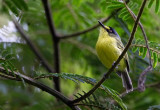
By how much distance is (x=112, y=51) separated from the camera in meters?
3.54

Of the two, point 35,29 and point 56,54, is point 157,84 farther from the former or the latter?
point 35,29

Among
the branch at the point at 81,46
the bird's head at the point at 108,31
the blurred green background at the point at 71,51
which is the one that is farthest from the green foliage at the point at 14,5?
the branch at the point at 81,46

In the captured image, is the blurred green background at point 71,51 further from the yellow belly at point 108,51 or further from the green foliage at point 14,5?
the green foliage at point 14,5

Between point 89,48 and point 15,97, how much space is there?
5.31 ft

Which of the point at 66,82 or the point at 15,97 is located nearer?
the point at 15,97

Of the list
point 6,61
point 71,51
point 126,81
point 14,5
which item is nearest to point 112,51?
point 126,81

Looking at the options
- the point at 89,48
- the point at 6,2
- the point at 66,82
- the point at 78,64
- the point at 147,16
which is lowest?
the point at 66,82

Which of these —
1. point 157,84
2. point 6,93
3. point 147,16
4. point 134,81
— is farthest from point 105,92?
point 6,93

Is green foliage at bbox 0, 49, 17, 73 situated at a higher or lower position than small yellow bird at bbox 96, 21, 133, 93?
higher

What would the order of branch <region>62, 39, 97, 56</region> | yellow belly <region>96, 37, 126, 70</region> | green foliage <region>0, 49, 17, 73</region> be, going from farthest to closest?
branch <region>62, 39, 97, 56</region> → yellow belly <region>96, 37, 126, 70</region> → green foliage <region>0, 49, 17, 73</region>

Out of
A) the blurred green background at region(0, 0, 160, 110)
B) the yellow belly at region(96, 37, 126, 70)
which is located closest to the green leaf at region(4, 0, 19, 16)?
the blurred green background at region(0, 0, 160, 110)

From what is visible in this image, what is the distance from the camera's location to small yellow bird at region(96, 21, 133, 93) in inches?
139

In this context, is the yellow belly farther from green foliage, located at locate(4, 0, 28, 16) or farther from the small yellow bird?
green foliage, located at locate(4, 0, 28, 16)

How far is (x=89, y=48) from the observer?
514cm
